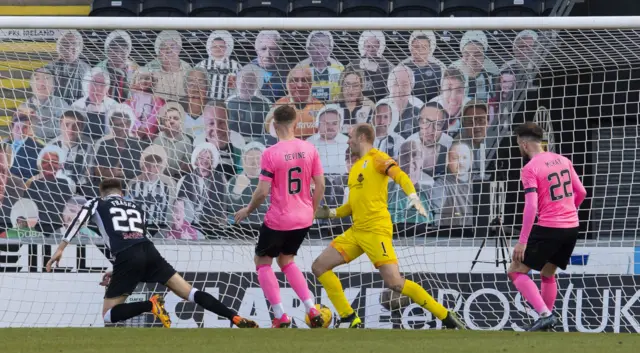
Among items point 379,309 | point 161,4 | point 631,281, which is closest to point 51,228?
point 379,309

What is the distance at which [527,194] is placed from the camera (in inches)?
307

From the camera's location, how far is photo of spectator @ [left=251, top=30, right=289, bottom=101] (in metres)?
9.77

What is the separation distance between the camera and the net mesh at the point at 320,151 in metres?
9.54

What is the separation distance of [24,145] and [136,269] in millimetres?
2580

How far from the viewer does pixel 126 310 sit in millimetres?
7941

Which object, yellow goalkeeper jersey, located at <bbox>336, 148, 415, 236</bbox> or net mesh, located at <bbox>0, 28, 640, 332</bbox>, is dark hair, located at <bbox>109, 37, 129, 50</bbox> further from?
yellow goalkeeper jersey, located at <bbox>336, 148, 415, 236</bbox>

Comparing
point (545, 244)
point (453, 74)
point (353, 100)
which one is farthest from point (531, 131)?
point (353, 100)

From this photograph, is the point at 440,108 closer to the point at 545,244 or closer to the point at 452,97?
the point at 452,97

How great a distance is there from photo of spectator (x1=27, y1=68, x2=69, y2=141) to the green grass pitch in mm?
2977

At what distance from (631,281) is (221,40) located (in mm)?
4224

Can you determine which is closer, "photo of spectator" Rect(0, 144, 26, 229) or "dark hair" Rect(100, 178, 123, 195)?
"dark hair" Rect(100, 178, 123, 195)

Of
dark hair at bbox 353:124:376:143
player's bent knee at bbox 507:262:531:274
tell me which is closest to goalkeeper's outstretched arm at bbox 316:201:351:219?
dark hair at bbox 353:124:376:143

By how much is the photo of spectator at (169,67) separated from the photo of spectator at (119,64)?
0.70 ft

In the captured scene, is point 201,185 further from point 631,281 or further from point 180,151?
point 631,281
